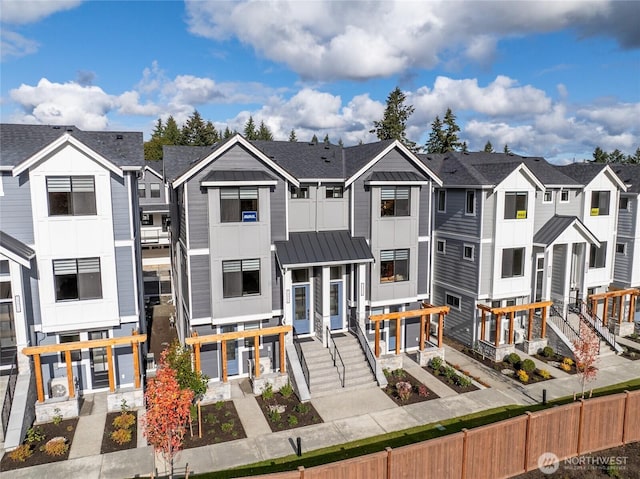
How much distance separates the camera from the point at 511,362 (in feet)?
74.2

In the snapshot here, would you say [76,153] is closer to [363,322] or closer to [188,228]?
→ [188,228]

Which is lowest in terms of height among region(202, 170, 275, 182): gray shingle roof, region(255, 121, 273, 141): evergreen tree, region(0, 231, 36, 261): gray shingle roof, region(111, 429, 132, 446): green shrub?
region(111, 429, 132, 446): green shrub

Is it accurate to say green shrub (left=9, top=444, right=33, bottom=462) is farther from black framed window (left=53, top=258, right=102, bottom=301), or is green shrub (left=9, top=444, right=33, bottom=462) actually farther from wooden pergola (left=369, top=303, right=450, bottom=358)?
wooden pergola (left=369, top=303, right=450, bottom=358)

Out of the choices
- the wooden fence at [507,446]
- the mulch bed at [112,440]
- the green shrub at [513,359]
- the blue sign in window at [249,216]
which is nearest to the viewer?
the wooden fence at [507,446]

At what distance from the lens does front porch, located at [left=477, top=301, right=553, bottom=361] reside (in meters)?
23.1

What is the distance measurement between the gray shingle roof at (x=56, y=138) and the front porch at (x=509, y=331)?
60.3ft

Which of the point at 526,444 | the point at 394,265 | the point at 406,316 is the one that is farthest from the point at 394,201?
the point at 526,444

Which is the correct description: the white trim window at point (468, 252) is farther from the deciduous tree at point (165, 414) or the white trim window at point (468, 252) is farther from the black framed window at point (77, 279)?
the black framed window at point (77, 279)

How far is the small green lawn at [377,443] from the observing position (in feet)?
45.9

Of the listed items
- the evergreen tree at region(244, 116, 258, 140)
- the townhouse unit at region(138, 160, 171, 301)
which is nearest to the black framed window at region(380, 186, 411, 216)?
→ the townhouse unit at region(138, 160, 171, 301)

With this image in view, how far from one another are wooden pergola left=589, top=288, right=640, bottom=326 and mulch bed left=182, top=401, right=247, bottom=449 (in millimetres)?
21214

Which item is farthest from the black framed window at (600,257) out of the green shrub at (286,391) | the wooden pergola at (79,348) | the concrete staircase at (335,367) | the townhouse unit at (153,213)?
the townhouse unit at (153,213)

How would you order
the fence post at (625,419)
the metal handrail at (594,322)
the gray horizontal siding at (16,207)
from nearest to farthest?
the fence post at (625,419) → the gray horizontal siding at (16,207) → the metal handrail at (594,322)

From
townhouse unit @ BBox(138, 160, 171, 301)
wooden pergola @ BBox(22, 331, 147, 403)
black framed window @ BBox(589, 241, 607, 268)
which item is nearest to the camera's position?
wooden pergola @ BBox(22, 331, 147, 403)
